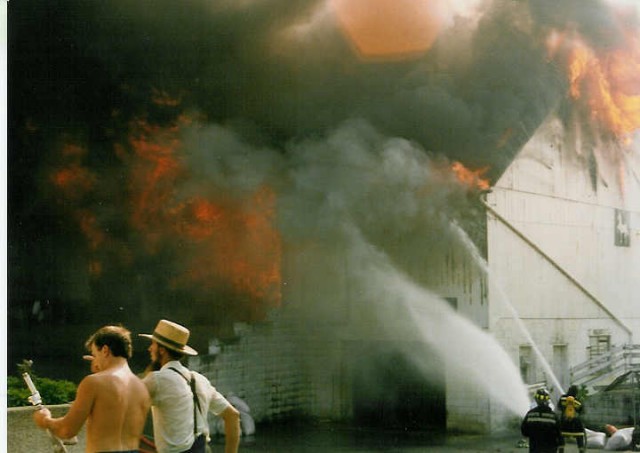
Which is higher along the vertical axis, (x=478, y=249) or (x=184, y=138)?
(x=184, y=138)

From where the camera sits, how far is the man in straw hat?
491cm

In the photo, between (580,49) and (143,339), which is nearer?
(580,49)

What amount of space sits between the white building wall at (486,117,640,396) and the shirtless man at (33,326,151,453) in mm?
4066

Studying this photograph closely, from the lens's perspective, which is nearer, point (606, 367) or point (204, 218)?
point (606, 367)

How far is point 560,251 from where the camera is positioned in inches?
313

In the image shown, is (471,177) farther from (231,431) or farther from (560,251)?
(231,431)

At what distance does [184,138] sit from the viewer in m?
7.96

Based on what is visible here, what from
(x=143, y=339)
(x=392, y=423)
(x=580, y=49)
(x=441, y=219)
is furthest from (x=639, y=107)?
(x=143, y=339)

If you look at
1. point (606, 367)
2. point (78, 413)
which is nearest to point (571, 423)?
point (606, 367)

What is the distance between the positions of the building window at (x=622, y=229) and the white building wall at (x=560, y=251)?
0.03 m

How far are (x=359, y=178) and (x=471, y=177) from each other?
1.00 meters

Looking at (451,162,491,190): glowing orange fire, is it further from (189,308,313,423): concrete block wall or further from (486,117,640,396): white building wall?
(189,308,313,423): concrete block wall

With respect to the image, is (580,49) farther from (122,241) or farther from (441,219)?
(122,241)

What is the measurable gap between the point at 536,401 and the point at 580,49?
3066 mm
